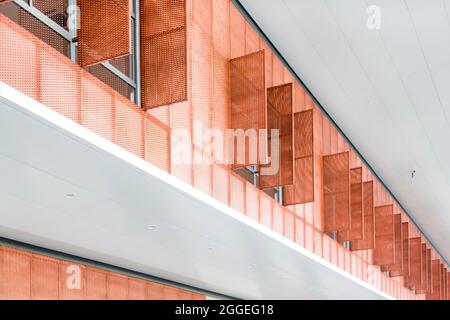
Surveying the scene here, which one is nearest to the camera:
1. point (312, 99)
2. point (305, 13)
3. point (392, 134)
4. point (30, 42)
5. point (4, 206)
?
point (30, 42)

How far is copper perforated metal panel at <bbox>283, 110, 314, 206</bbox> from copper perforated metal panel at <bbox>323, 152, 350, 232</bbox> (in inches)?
157

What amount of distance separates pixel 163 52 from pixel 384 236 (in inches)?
823

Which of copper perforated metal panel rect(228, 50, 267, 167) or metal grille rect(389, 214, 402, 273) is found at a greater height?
copper perforated metal panel rect(228, 50, 267, 167)

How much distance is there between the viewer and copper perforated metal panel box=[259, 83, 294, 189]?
18688mm

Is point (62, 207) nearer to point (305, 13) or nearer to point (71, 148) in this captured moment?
point (71, 148)

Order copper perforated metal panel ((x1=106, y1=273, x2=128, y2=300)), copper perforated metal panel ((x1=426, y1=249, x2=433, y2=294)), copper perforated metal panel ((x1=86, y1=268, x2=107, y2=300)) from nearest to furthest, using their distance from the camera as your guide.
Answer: copper perforated metal panel ((x1=86, y1=268, x2=107, y2=300)) < copper perforated metal panel ((x1=106, y1=273, x2=128, y2=300)) < copper perforated metal panel ((x1=426, y1=249, x2=433, y2=294))

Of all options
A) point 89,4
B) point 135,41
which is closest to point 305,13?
point 135,41

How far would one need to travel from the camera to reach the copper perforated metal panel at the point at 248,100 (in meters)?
16.5

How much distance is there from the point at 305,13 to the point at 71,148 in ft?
30.1

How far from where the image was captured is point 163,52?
13.1 metres

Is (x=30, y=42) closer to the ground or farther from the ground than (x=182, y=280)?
farther from the ground

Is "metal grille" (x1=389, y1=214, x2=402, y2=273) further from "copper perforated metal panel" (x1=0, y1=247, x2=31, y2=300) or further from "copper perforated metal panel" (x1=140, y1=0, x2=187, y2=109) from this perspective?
"copper perforated metal panel" (x1=140, y1=0, x2=187, y2=109)

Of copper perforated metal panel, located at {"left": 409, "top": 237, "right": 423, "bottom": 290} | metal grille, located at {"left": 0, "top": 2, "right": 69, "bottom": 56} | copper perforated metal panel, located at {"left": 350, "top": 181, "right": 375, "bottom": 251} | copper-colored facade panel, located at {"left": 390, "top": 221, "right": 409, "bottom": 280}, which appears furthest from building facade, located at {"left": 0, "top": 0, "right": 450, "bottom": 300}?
copper perforated metal panel, located at {"left": 409, "top": 237, "right": 423, "bottom": 290}

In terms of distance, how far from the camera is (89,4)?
1180cm
